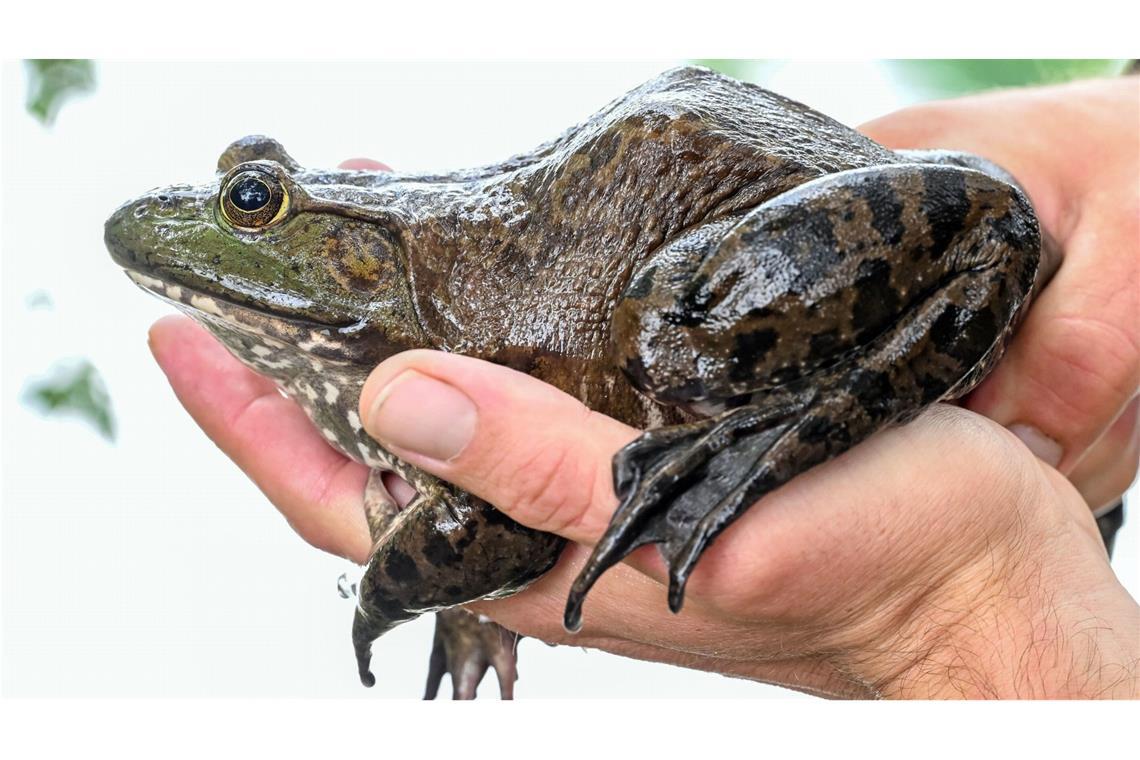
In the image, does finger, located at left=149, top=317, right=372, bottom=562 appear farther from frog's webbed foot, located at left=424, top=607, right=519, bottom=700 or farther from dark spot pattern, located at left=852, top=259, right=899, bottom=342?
dark spot pattern, located at left=852, top=259, right=899, bottom=342

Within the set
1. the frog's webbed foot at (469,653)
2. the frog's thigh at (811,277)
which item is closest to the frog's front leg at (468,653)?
the frog's webbed foot at (469,653)

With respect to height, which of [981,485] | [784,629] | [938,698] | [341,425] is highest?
[341,425]

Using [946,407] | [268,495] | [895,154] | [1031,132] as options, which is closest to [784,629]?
[946,407]

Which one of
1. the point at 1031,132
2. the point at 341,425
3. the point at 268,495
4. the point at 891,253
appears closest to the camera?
the point at 891,253

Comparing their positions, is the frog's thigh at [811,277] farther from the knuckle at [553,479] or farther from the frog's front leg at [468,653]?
the frog's front leg at [468,653]

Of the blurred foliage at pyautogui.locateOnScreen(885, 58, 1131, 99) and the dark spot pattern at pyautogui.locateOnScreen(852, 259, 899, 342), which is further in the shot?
the blurred foliage at pyautogui.locateOnScreen(885, 58, 1131, 99)

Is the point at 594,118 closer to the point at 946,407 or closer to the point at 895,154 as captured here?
the point at 895,154

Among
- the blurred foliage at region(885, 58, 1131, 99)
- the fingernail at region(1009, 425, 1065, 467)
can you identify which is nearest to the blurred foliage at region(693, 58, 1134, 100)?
the blurred foliage at region(885, 58, 1131, 99)
